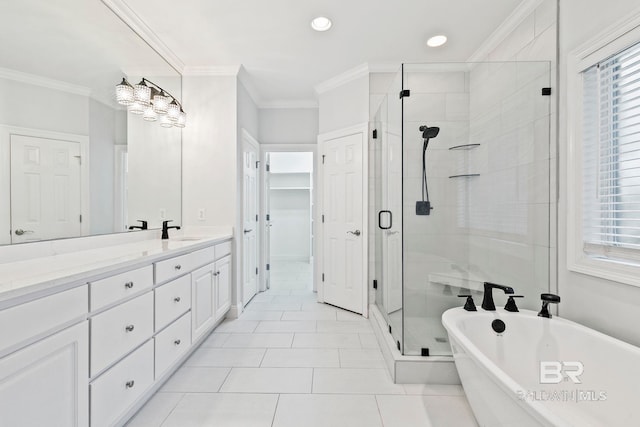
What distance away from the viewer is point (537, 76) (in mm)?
1927

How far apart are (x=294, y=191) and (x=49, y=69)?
16.8 ft

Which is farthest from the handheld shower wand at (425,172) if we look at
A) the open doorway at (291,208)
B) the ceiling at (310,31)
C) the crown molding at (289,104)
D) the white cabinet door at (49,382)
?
the open doorway at (291,208)

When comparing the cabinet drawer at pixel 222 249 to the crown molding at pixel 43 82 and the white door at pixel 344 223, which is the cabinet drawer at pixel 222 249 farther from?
the crown molding at pixel 43 82

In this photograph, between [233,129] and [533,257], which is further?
[233,129]

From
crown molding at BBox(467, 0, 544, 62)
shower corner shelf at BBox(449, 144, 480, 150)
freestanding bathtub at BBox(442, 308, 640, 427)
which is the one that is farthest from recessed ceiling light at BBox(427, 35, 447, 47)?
freestanding bathtub at BBox(442, 308, 640, 427)

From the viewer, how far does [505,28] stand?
2.33 m

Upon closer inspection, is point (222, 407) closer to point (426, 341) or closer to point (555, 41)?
point (426, 341)

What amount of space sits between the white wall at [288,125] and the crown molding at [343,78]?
18.9 inches

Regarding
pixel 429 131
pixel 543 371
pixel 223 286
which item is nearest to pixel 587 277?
pixel 543 371

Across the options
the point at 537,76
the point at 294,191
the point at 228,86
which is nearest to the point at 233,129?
the point at 228,86

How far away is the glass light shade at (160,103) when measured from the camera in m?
2.49

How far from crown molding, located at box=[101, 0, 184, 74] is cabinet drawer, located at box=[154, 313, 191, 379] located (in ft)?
7.68

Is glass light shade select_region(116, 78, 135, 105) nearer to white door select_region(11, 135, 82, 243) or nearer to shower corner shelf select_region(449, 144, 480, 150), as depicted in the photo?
white door select_region(11, 135, 82, 243)

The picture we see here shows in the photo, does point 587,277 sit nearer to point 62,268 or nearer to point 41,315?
point 41,315
